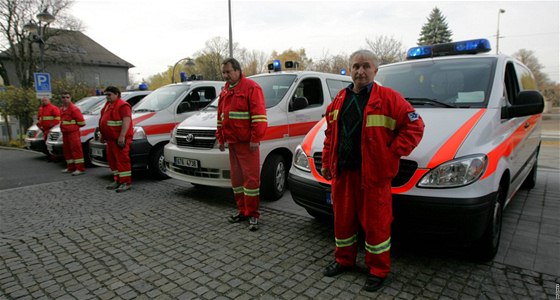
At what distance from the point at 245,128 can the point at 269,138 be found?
1007 millimetres

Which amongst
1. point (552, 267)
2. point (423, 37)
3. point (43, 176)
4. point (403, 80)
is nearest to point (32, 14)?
Answer: point (43, 176)

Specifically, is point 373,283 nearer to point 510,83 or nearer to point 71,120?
point 510,83

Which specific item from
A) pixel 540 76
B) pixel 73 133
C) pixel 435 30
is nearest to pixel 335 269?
pixel 73 133

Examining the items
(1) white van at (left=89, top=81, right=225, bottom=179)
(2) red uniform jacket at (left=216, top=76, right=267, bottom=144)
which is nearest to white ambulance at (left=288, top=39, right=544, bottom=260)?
(2) red uniform jacket at (left=216, top=76, right=267, bottom=144)

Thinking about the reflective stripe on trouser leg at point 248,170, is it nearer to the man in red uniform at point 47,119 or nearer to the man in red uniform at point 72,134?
the man in red uniform at point 72,134

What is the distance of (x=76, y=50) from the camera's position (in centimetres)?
3606

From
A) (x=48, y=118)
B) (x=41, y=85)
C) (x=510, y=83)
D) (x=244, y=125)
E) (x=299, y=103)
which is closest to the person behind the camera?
(x=510, y=83)

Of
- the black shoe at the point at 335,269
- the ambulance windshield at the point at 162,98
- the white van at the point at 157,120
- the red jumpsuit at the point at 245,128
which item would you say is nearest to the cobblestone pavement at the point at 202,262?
the black shoe at the point at 335,269

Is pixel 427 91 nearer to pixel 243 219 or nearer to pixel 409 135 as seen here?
pixel 409 135

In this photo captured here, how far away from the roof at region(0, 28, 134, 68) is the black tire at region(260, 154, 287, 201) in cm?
3253

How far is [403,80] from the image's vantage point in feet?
13.0

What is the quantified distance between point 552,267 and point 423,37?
5263cm

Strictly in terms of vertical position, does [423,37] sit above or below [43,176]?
above

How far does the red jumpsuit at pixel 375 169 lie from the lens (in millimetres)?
2445
